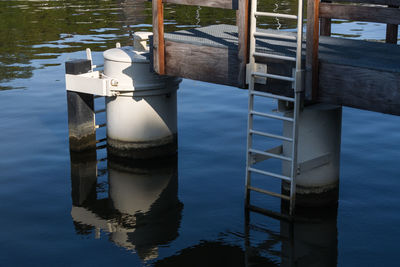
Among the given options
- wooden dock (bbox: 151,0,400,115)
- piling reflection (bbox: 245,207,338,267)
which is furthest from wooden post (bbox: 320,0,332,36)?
piling reflection (bbox: 245,207,338,267)

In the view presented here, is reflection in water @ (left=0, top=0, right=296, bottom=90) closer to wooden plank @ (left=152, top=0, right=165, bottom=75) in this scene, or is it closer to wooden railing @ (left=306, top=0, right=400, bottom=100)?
wooden plank @ (left=152, top=0, right=165, bottom=75)

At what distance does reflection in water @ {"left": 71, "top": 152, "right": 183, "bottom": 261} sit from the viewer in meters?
10.0

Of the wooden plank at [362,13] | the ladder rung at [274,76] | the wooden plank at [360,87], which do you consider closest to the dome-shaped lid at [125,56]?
the ladder rung at [274,76]

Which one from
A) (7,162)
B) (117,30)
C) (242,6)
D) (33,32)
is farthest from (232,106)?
(33,32)

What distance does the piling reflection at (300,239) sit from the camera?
9266mm

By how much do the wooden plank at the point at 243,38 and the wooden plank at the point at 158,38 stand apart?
1.55 meters

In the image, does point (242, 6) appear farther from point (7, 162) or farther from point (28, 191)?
point (7, 162)

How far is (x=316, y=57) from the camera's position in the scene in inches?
352

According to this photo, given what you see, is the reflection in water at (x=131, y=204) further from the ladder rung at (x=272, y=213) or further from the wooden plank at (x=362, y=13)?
the wooden plank at (x=362, y=13)

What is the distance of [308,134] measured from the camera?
395 inches

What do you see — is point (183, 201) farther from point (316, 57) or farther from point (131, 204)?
point (316, 57)

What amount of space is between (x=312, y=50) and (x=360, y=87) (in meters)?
0.78

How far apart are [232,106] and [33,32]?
14738 millimetres

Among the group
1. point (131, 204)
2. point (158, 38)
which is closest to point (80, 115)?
point (131, 204)
